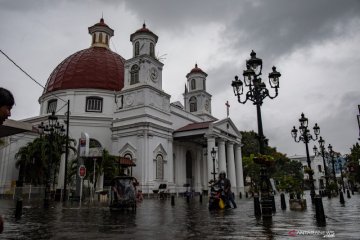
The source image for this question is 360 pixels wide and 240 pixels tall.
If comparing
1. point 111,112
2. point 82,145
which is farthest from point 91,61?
point 82,145

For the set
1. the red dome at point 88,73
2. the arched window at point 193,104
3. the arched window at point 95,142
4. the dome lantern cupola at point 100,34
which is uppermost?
the dome lantern cupola at point 100,34

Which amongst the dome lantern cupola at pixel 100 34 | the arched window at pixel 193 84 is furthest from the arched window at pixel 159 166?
the dome lantern cupola at pixel 100 34

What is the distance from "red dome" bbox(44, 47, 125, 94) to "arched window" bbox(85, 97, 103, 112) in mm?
1605

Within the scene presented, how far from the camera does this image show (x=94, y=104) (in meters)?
40.8

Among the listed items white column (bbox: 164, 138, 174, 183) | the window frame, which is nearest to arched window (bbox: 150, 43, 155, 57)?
the window frame

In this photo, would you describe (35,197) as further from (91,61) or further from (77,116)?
(91,61)

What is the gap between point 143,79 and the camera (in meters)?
37.1

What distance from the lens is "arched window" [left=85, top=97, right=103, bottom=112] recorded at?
40531mm

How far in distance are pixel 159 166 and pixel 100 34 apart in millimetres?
27031

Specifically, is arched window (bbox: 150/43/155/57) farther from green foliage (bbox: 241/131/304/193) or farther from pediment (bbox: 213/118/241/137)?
green foliage (bbox: 241/131/304/193)

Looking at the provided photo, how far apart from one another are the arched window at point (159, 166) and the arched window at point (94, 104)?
10834mm

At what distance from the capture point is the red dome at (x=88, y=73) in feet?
135

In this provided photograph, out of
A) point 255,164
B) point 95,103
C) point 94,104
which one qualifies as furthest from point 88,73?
point 255,164

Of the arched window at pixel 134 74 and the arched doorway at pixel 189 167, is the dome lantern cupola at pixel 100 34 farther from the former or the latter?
the arched doorway at pixel 189 167
